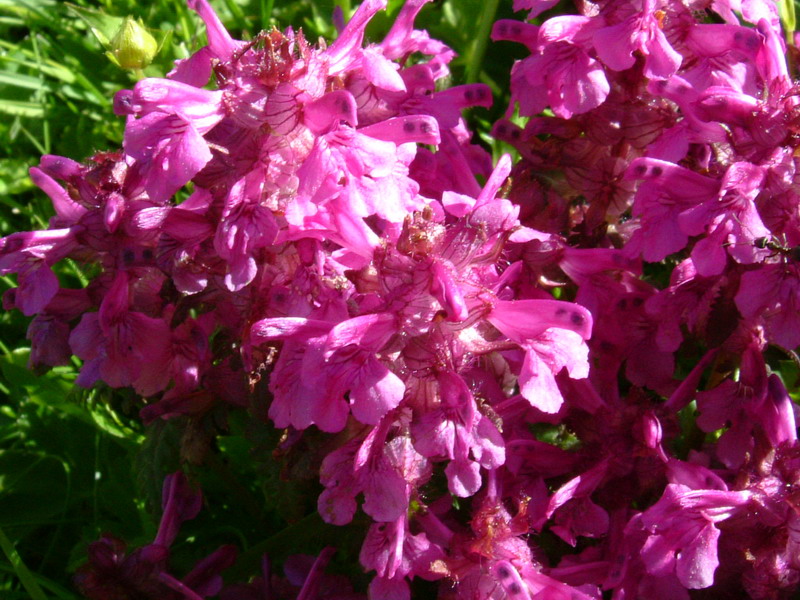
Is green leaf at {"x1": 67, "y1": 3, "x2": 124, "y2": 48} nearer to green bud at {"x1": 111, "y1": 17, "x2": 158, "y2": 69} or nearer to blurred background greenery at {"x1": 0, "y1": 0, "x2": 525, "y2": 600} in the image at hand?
blurred background greenery at {"x1": 0, "y1": 0, "x2": 525, "y2": 600}

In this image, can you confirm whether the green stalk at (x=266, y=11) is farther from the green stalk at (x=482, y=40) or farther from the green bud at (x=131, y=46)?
the green bud at (x=131, y=46)

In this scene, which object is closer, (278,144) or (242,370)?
(278,144)

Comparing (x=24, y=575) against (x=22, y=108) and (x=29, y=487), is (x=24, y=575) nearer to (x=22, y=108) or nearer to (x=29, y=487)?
(x=29, y=487)

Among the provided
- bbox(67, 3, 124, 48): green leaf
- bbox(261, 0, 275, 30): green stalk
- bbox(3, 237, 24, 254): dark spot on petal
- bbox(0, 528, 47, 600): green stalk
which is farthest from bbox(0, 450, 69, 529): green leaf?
bbox(261, 0, 275, 30): green stalk

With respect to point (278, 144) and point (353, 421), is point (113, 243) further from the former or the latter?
point (353, 421)

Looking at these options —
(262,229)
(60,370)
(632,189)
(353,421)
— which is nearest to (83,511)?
(60,370)

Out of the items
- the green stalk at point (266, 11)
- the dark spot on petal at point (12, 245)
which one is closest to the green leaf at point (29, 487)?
the dark spot on petal at point (12, 245)
